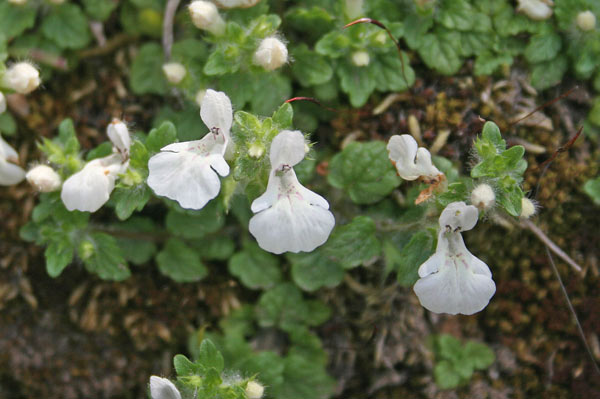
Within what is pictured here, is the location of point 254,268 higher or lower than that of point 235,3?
lower

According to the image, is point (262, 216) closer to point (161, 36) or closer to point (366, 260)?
point (366, 260)

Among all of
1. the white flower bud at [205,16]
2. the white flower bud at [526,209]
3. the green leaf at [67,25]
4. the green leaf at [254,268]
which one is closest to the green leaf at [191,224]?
the green leaf at [254,268]

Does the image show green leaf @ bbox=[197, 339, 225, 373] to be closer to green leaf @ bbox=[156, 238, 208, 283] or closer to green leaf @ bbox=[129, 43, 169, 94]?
green leaf @ bbox=[156, 238, 208, 283]

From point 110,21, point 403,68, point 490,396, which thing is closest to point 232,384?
point 490,396

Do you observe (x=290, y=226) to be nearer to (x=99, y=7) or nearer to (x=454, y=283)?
(x=454, y=283)

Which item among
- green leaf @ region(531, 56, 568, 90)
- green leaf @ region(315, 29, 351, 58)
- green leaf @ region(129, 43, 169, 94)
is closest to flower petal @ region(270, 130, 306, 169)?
green leaf @ region(315, 29, 351, 58)

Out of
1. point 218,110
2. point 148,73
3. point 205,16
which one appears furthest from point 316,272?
point 148,73

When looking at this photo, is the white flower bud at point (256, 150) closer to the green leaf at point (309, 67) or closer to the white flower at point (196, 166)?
the white flower at point (196, 166)
